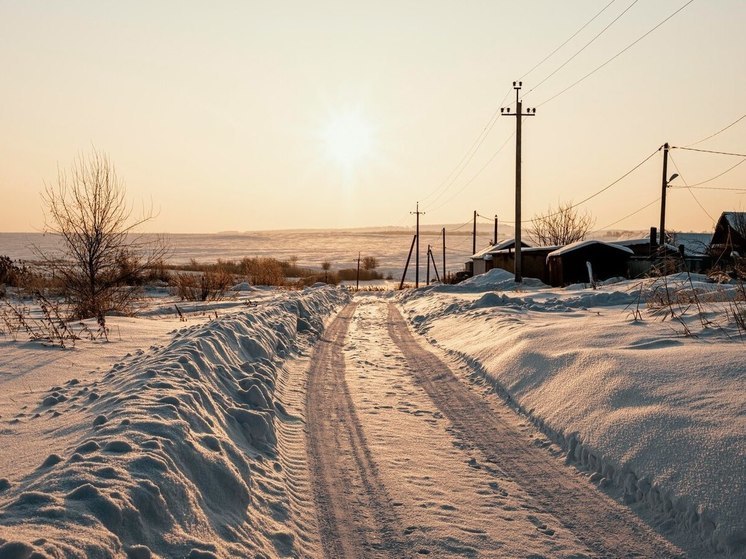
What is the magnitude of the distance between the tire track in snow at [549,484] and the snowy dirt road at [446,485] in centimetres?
1

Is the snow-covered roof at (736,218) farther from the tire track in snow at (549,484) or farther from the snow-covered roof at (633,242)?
the tire track in snow at (549,484)

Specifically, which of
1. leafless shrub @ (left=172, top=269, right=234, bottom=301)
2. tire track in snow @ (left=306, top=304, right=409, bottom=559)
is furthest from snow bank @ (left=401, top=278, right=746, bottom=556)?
leafless shrub @ (left=172, top=269, right=234, bottom=301)

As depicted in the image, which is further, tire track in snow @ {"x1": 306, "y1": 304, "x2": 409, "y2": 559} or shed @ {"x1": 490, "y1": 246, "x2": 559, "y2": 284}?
shed @ {"x1": 490, "y1": 246, "x2": 559, "y2": 284}

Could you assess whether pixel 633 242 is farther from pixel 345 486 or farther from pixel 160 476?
pixel 160 476

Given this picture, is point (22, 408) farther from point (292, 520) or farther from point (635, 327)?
point (635, 327)

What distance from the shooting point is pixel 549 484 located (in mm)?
6074

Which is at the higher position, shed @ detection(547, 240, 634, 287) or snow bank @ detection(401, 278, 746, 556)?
shed @ detection(547, 240, 634, 287)

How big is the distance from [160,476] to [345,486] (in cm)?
190

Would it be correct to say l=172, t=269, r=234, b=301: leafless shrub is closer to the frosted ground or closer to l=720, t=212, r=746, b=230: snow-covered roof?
the frosted ground

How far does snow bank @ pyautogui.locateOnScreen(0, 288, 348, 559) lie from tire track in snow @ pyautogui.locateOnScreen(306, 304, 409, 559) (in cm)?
35

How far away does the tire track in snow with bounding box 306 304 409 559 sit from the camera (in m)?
4.83

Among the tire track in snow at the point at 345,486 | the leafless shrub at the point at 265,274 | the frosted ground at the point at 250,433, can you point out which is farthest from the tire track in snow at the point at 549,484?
the leafless shrub at the point at 265,274

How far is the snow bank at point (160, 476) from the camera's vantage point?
371cm

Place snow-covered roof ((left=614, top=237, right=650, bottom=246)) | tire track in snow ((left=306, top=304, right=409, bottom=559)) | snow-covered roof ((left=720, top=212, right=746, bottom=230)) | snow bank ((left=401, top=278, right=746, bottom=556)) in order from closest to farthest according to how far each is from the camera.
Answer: tire track in snow ((left=306, top=304, right=409, bottom=559)) < snow bank ((left=401, top=278, right=746, bottom=556)) < snow-covered roof ((left=614, top=237, right=650, bottom=246)) < snow-covered roof ((left=720, top=212, right=746, bottom=230))
